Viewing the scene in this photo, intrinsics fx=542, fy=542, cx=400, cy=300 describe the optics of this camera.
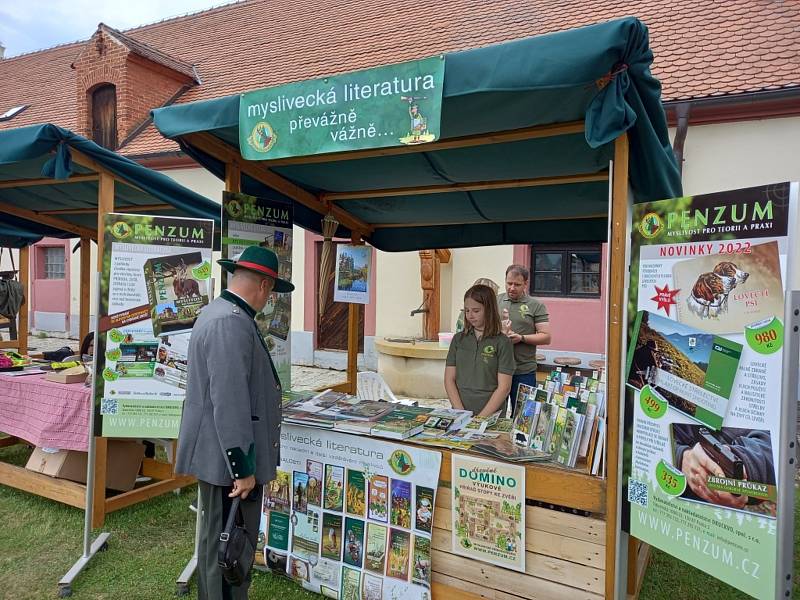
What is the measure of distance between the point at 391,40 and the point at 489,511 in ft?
33.0

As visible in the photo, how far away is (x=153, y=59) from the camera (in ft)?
39.9

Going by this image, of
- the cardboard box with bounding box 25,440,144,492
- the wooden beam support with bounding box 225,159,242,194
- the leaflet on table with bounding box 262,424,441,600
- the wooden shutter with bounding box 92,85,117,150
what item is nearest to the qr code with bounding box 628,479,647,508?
the leaflet on table with bounding box 262,424,441,600

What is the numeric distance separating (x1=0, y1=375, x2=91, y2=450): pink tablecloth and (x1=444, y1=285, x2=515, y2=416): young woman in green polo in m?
2.61

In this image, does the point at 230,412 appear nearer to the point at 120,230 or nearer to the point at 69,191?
the point at 120,230

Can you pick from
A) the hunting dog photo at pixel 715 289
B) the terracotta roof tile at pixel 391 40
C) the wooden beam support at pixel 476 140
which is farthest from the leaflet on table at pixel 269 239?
the terracotta roof tile at pixel 391 40

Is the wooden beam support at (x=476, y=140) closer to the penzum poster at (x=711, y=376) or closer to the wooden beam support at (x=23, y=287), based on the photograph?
the penzum poster at (x=711, y=376)

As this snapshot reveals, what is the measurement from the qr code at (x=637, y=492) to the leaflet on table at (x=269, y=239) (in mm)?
2339

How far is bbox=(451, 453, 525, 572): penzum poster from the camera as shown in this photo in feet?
8.03

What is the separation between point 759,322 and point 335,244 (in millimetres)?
3349

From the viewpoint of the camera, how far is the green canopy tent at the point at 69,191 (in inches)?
132

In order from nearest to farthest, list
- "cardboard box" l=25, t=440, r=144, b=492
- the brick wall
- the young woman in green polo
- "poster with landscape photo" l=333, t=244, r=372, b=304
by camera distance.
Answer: the young woman in green polo, "cardboard box" l=25, t=440, r=144, b=492, "poster with landscape photo" l=333, t=244, r=372, b=304, the brick wall

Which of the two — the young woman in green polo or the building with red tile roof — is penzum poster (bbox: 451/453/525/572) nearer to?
the young woman in green polo

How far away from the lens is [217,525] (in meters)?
2.38

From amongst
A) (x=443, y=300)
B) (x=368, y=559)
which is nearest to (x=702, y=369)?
(x=368, y=559)
